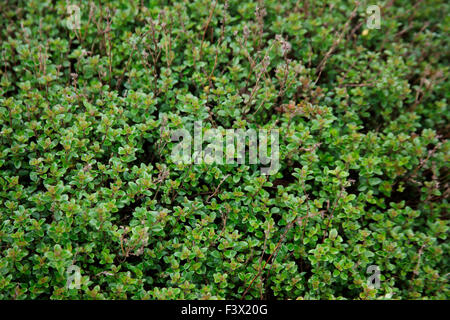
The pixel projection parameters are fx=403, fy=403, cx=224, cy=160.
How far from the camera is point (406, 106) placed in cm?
332

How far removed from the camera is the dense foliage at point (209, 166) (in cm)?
227

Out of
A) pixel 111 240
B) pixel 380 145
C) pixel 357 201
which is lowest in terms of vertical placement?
pixel 111 240

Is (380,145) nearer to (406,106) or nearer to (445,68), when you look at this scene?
(406,106)

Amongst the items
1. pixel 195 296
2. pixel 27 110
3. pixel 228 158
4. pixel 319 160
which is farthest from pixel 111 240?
pixel 319 160

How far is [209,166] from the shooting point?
251 centimetres

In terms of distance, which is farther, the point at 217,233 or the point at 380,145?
the point at 380,145

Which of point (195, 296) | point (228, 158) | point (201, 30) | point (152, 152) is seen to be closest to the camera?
point (195, 296)

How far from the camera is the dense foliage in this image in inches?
89.3

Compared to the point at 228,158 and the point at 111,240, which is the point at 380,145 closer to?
the point at 228,158

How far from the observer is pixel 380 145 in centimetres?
289

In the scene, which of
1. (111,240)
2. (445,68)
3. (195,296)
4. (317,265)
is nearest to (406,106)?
(445,68)

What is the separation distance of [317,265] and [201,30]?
6.63 ft

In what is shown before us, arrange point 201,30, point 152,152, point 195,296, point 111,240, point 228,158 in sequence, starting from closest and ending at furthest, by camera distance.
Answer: point 195,296
point 111,240
point 228,158
point 152,152
point 201,30

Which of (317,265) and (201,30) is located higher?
(201,30)
